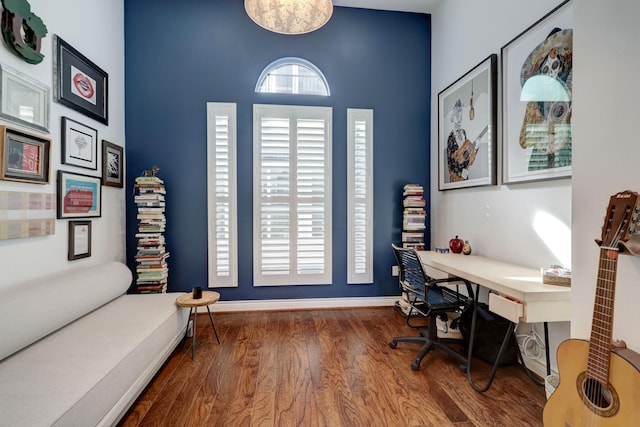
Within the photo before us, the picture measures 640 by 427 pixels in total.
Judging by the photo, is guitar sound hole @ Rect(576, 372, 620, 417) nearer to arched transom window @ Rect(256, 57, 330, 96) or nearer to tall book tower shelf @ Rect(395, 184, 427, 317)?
tall book tower shelf @ Rect(395, 184, 427, 317)

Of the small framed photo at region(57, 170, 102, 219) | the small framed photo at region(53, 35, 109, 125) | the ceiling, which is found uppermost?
the ceiling

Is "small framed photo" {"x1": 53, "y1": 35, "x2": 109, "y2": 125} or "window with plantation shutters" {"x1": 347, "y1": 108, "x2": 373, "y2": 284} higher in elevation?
"small framed photo" {"x1": 53, "y1": 35, "x2": 109, "y2": 125}

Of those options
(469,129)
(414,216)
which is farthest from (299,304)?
(469,129)

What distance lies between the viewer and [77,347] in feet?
5.28

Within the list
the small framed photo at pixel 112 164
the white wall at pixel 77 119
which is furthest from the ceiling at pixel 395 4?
the small framed photo at pixel 112 164

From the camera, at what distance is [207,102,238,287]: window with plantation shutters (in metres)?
3.26

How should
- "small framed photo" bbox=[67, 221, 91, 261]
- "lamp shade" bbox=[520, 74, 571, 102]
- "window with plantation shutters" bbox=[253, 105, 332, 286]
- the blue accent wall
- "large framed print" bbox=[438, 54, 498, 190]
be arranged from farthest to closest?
"window with plantation shutters" bbox=[253, 105, 332, 286], the blue accent wall, "large framed print" bbox=[438, 54, 498, 190], "small framed photo" bbox=[67, 221, 91, 261], "lamp shade" bbox=[520, 74, 571, 102]

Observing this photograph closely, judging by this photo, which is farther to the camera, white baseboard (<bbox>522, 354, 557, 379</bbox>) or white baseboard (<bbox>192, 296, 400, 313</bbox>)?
white baseboard (<bbox>192, 296, 400, 313</bbox>)

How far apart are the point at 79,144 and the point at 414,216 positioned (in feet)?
10.8

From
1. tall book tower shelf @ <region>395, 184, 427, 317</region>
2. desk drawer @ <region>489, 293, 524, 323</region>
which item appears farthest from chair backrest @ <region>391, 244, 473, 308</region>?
tall book tower shelf @ <region>395, 184, 427, 317</region>

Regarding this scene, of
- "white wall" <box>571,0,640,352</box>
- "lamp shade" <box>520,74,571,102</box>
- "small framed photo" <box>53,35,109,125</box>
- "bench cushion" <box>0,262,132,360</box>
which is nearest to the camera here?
"white wall" <box>571,0,640,352</box>

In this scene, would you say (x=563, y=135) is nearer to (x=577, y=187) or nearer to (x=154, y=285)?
(x=577, y=187)

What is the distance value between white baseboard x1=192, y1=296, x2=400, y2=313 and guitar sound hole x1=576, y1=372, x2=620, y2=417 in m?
2.42

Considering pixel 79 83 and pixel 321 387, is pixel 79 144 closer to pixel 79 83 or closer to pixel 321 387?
pixel 79 83
